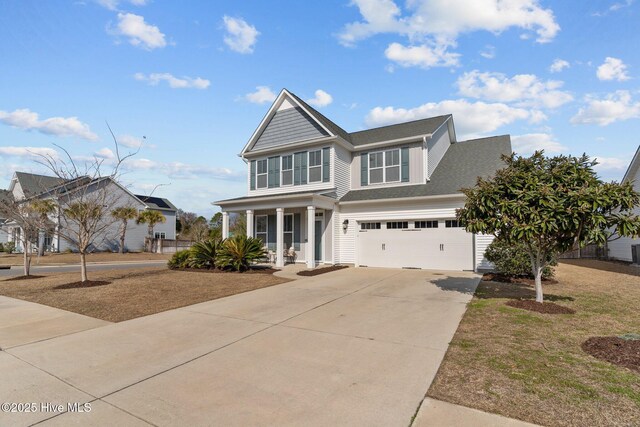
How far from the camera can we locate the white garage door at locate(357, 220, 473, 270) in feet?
46.1

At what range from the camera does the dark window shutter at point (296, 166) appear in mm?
18078

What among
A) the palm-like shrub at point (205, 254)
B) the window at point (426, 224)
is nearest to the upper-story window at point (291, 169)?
the window at point (426, 224)

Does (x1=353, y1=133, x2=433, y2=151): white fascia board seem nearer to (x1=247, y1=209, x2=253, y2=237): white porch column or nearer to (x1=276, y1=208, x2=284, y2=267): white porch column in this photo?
(x1=276, y1=208, x2=284, y2=267): white porch column

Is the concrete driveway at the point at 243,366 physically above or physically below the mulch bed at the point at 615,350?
below

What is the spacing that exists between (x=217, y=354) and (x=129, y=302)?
15.7ft

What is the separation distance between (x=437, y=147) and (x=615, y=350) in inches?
573

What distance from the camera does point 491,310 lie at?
23.2 ft

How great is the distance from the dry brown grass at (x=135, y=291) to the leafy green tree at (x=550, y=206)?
23.2 feet

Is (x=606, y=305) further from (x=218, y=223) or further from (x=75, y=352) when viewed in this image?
(x=218, y=223)

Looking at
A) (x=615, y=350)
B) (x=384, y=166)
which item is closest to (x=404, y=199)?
(x=384, y=166)

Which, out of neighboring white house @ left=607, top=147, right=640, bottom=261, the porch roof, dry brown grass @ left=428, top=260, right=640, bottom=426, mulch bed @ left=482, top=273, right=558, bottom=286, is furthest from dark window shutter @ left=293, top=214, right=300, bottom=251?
neighboring white house @ left=607, top=147, right=640, bottom=261

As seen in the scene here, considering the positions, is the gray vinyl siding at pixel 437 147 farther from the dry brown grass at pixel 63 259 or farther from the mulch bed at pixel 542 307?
the dry brown grass at pixel 63 259

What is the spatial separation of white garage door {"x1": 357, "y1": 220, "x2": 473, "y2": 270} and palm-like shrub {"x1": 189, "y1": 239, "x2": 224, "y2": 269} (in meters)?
6.70

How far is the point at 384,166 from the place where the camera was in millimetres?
17312
